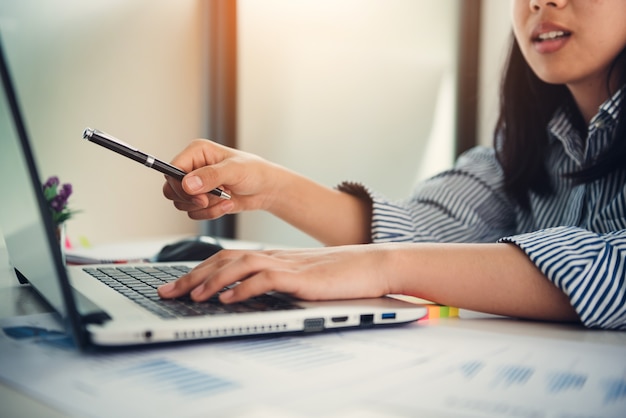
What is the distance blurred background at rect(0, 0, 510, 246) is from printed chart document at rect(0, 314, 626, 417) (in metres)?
1.28

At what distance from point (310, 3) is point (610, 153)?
134 cm

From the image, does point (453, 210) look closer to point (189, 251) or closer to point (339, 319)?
point (189, 251)

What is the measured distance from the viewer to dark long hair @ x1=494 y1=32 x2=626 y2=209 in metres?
1.07

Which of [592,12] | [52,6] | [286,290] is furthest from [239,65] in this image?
[286,290]

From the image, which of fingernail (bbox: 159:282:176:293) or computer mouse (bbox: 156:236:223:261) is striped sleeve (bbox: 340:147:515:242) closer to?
computer mouse (bbox: 156:236:223:261)

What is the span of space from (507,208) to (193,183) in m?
0.63

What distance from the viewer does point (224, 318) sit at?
50 centimetres

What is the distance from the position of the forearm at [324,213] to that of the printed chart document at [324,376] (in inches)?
17.8

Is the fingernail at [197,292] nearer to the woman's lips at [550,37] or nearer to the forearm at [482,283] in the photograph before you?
the forearm at [482,283]

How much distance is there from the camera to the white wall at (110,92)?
5.40 feet

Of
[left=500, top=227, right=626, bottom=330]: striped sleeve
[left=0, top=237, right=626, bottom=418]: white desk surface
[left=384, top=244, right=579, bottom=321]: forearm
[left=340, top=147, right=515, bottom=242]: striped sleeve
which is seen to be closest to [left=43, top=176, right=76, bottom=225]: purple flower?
[left=0, top=237, right=626, bottom=418]: white desk surface

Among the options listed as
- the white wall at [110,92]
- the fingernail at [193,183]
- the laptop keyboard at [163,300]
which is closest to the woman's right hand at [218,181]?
the fingernail at [193,183]

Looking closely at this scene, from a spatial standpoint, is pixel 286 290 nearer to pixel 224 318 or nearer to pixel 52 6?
pixel 224 318

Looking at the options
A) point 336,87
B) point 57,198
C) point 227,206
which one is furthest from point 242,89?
point 227,206
